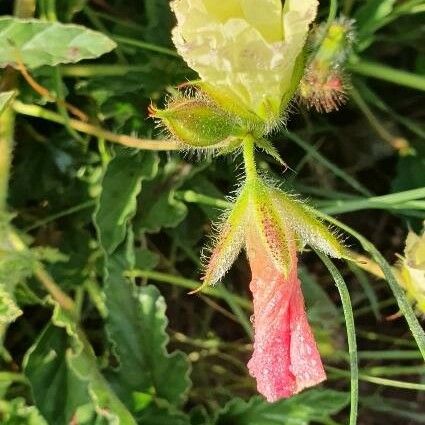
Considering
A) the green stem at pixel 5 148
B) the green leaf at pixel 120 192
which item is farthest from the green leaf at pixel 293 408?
the green stem at pixel 5 148

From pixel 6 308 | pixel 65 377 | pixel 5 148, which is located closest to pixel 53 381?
pixel 65 377

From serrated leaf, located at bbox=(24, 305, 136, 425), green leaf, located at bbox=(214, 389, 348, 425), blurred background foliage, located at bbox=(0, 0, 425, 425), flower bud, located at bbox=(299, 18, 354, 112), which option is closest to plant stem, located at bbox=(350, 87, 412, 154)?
blurred background foliage, located at bbox=(0, 0, 425, 425)

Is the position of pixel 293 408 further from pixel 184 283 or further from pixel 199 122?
pixel 199 122

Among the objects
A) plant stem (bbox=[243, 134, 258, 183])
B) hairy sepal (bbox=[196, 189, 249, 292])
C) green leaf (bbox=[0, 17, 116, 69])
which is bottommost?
hairy sepal (bbox=[196, 189, 249, 292])

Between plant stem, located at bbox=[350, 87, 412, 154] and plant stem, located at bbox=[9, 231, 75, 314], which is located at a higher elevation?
plant stem, located at bbox=[350, 87, 412, 154]

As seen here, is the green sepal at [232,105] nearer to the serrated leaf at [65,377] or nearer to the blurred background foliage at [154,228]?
the blurred background foliage at [154,228]

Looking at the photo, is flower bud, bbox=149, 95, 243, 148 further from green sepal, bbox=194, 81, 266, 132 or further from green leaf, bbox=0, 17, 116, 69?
green leaf, bbox=0, 17, 116, 69

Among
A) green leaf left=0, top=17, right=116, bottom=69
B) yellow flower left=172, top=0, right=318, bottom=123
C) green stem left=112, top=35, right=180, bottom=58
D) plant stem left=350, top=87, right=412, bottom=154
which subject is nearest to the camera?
yellow flower left=172, top=0, right=318, bottom=123
